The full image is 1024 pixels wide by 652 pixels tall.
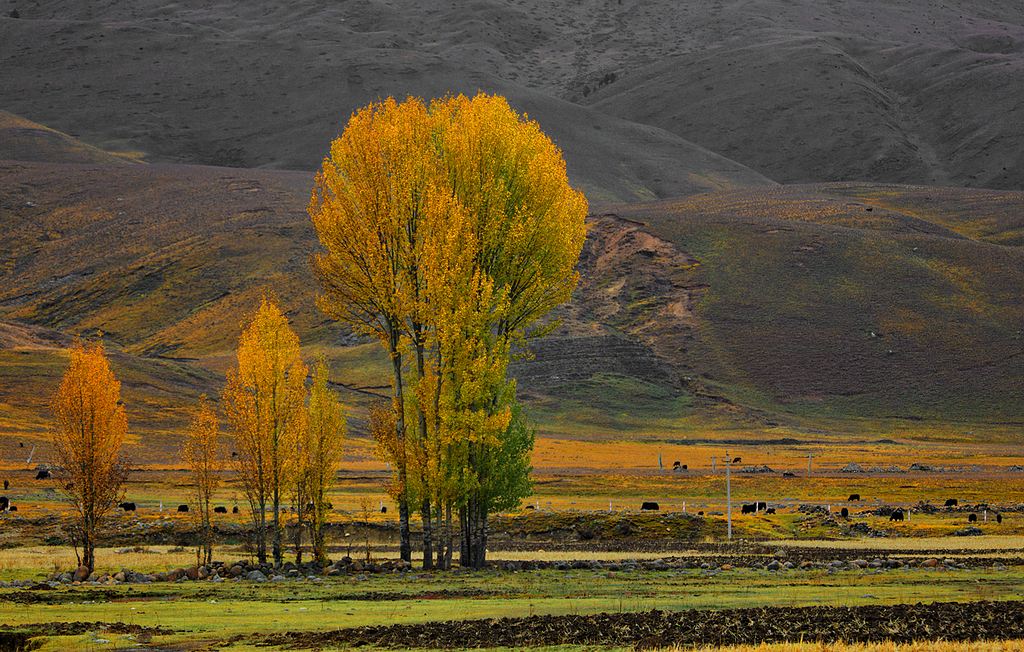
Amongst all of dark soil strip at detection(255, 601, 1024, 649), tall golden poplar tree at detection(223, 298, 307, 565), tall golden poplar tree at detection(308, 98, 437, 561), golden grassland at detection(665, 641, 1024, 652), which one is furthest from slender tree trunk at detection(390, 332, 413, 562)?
golden grassland at detection(665, 641, 1024, 652)

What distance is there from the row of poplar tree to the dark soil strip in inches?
627

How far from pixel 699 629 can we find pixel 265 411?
2305 cm

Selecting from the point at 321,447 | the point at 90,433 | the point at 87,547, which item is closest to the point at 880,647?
the point at 321,447

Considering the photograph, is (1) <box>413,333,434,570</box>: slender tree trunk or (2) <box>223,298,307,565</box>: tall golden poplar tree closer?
(1) <box>413,333,434,570</box>: slender tree trunk

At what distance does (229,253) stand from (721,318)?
79.3 meters

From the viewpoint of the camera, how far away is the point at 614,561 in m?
42.5

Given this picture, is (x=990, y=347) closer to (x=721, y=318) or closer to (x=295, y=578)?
(x=721, y=318)

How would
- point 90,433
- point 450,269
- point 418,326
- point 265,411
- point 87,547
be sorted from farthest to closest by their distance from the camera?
point 265,411 → point 90,433 → point 418,326 → point 450,269 → point 87,547

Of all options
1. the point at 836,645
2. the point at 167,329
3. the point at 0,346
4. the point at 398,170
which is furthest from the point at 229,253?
the point at 836,645

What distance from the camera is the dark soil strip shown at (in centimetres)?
2144

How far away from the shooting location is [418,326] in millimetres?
41844

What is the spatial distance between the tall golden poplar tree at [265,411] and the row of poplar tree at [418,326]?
0.16 ft

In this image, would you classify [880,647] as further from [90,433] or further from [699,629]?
[90,433]

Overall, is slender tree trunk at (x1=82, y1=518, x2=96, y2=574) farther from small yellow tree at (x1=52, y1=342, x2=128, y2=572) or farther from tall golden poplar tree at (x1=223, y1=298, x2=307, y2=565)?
tall golden poplar tree at (x1=223, y1=298, x2=307, y2=565)
